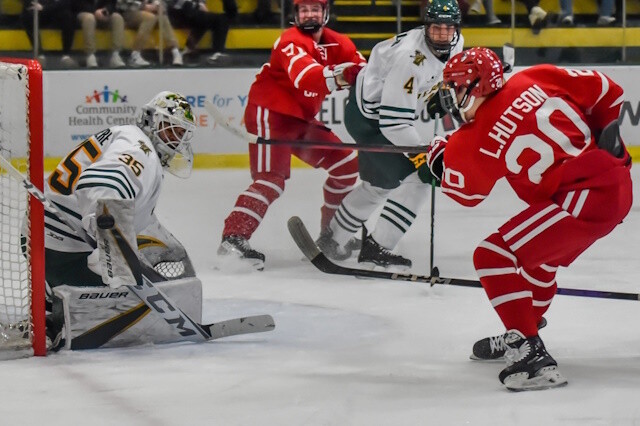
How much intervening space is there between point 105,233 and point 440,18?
197 cm

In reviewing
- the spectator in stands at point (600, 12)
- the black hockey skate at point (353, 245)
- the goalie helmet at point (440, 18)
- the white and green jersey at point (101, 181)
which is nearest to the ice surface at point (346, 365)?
the black hockey skate at point (353, 245)

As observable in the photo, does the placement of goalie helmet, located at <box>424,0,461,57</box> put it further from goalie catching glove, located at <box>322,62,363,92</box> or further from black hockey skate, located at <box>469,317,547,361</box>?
black hockey skate, located at <box>469,317,547,361</box>

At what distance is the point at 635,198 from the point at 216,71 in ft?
8.53

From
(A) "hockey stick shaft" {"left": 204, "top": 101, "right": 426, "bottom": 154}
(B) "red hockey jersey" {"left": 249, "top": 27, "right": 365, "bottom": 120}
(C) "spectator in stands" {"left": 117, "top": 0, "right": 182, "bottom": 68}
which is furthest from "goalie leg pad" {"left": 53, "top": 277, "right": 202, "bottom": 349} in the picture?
(C) "spectator in stands" {"left": 117, "top": 0, "right": 182, "bottom": 68}

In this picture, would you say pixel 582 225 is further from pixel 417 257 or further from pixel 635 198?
pixel 635 198

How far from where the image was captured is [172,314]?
3.46 metres

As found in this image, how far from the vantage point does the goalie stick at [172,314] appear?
3252mm

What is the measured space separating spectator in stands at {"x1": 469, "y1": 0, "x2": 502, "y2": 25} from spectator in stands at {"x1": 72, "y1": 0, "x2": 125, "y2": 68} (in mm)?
2359

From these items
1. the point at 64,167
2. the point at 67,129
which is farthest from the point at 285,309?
the point at 67,129

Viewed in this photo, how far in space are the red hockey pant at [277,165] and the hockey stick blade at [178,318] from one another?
1308mm

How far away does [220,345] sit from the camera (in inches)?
140

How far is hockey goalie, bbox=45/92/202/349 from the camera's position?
10.7 ft

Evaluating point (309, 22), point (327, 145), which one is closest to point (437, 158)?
point (327, 145)

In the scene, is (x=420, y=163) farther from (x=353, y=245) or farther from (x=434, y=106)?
(x=353, y=245)
